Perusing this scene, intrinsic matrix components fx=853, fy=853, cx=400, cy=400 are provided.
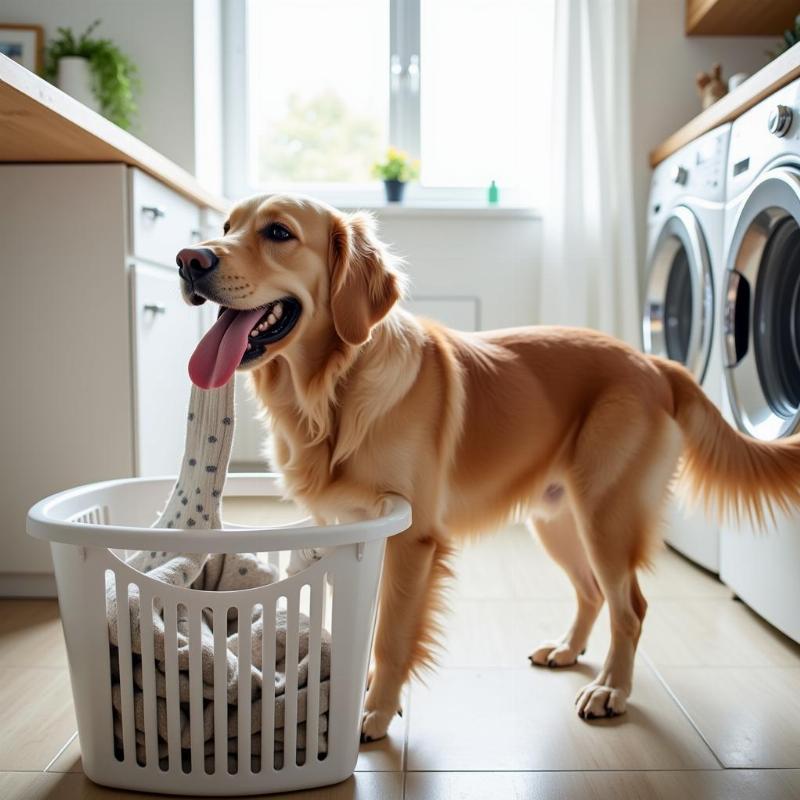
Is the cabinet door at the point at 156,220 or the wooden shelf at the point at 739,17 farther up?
the wooden shelf at the point at 739,17

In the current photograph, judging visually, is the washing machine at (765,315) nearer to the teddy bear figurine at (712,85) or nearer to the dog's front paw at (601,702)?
the dog's front paw at (601,702)

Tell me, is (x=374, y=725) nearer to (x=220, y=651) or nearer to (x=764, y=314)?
(x=220, y=651)

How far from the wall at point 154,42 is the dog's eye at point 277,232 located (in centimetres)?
211

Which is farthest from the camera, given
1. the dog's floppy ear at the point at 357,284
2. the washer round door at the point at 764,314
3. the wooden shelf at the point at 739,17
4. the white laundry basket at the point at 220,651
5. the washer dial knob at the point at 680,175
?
the wooden shelf at the point at 739,17

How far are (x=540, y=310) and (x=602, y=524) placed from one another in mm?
1949

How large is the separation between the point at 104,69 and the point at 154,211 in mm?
1204

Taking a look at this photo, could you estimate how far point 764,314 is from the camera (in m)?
2.06

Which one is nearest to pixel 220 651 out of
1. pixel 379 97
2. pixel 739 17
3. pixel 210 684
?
pixel 210 684

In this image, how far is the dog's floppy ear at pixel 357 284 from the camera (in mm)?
1426

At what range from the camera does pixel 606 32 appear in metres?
3.28

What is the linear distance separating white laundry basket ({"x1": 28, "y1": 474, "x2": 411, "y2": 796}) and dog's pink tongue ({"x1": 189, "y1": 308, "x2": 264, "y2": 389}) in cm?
28

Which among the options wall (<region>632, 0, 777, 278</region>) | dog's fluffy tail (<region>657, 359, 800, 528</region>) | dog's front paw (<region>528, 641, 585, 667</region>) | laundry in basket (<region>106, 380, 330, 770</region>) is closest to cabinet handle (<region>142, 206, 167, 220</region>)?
laundry in basket (<region>106, 380, 330, 770</region>)

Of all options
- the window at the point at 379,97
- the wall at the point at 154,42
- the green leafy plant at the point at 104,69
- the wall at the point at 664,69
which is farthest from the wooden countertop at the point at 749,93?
the green leafy plant at the point at 104,69

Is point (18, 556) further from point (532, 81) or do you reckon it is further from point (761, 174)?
point (532, 81)
